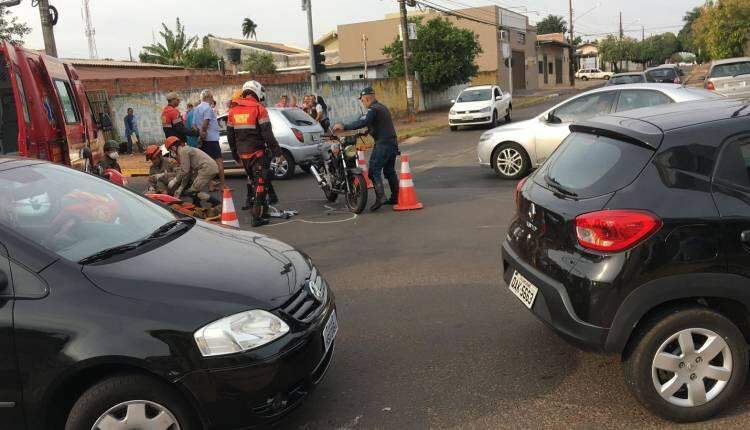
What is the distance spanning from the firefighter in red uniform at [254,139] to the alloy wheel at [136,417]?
583cm

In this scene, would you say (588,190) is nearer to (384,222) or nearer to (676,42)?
(384,222)

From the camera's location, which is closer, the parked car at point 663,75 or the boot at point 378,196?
the boot at point 378,196

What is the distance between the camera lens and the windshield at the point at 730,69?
1727 centimetres

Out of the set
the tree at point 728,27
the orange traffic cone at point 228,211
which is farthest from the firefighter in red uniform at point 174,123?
the tree at point 728,27

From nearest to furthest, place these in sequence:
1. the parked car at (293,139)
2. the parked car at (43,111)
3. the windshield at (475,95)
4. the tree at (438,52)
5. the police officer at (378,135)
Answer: the parked car at (43,111) → the police officer at (378,135) → the parked car at (293,139) → the windshield at (475,95) → the tree at (438,52)

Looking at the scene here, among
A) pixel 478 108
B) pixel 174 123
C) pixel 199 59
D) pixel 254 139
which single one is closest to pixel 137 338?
pixel 254 139


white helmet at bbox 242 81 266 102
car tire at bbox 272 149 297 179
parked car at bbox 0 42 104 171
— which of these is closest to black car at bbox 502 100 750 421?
white helmet at bbox 242 81 266 102

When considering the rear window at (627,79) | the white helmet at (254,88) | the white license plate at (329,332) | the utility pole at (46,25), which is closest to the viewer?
the white license plate at (329,332)

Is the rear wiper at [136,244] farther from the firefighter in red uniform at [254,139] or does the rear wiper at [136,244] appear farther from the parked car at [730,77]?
the parked car at [730,77]

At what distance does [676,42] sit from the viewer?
103500mm

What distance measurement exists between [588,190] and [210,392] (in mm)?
2247

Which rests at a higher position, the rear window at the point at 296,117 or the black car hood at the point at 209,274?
the rear window at the point at 296,117

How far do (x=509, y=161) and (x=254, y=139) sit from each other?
187 inches

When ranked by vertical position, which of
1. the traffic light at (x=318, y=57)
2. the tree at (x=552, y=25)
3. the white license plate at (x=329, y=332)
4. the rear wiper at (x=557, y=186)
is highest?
the tree at (x=552, y=25)
